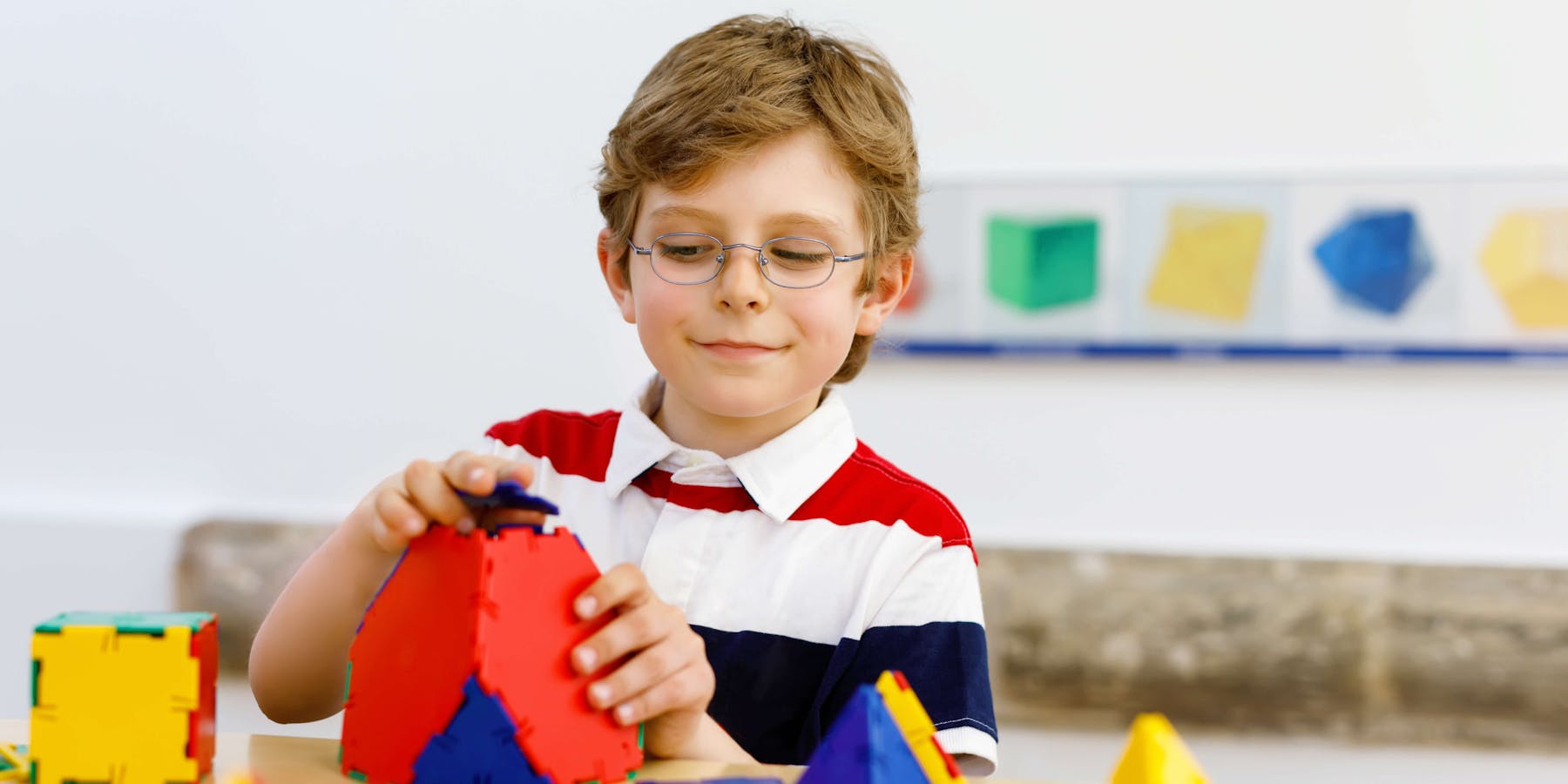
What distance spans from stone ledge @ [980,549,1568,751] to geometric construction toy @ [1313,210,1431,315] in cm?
52

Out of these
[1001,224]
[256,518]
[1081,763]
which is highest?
[1001,224]

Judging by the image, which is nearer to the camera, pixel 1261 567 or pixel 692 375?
pixel 692 375

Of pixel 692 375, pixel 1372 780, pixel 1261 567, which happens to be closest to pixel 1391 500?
pixel 1261 567

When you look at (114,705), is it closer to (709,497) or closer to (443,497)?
(443,497)

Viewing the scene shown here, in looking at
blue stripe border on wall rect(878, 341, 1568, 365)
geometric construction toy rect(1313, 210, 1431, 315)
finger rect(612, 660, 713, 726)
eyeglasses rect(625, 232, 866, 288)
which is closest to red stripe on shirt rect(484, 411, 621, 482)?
eyeglasses rect(625, 232, 866, 288)

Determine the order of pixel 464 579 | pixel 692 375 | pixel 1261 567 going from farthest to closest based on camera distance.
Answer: pixel 1261 567 → pixel 692 375 → pixel 464 579

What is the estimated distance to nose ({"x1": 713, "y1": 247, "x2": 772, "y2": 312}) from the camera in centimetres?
87

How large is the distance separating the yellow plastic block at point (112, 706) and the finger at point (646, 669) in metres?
0.17

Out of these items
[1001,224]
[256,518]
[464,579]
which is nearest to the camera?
[464,579]

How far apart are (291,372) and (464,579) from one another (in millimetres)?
2426

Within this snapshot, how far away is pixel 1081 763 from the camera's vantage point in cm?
251

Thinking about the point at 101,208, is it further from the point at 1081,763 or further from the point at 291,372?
the point at 1081,763

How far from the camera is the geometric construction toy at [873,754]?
18.2 inches

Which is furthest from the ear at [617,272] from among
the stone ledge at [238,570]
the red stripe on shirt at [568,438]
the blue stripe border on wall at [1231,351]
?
the stone ledge at [238,570]
